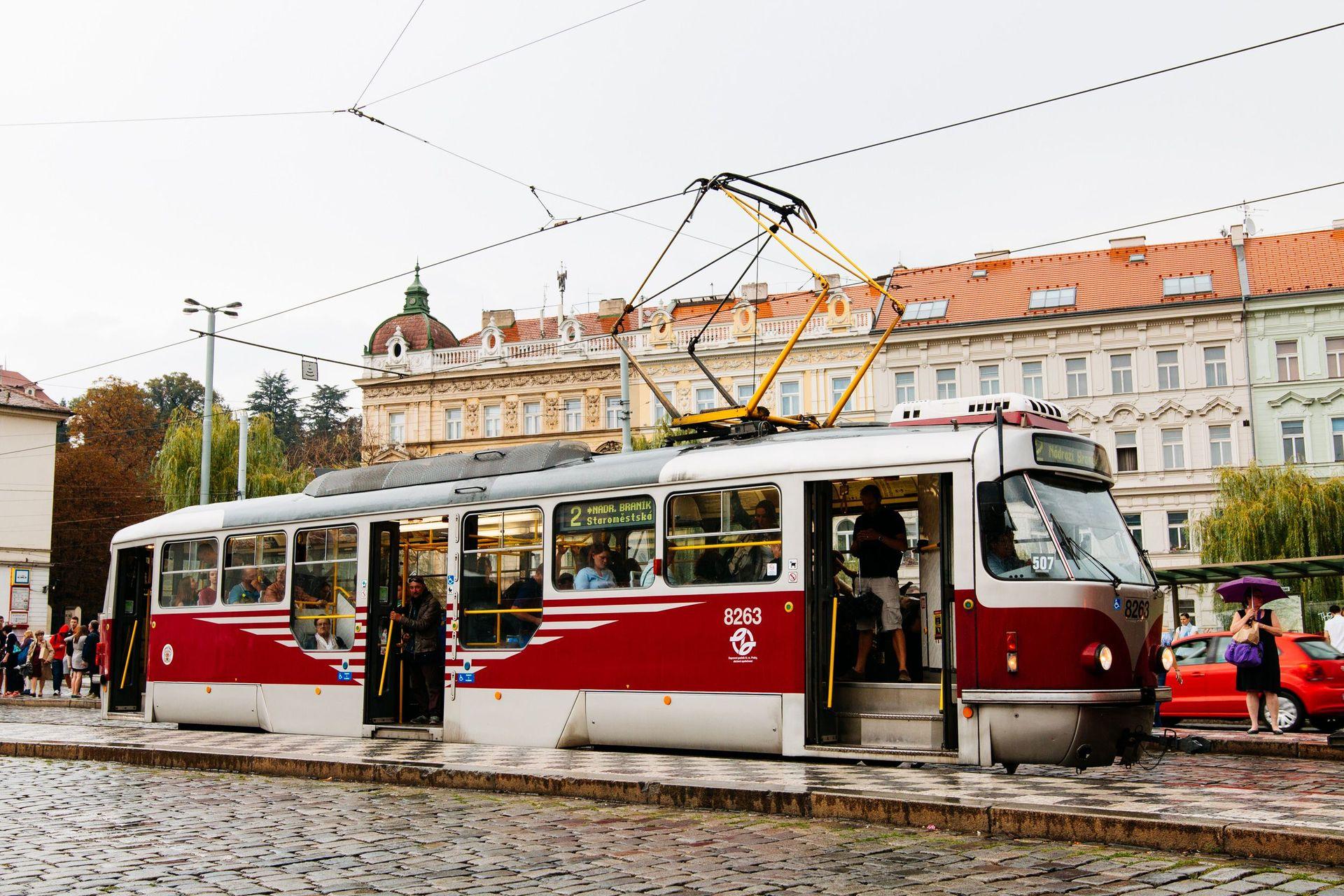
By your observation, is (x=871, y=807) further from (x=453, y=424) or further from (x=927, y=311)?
(x=453, y=424)

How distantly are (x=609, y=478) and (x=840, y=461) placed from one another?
2.62 metres

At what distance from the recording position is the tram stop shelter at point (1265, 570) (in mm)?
20688

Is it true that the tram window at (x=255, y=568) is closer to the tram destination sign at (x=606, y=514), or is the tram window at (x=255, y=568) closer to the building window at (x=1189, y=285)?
the tram destination sign at (x=606, y=514)

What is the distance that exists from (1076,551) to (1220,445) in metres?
43.3

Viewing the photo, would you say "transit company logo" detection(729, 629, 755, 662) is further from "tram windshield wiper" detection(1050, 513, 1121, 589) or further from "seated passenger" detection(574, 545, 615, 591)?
"tram windshield wiper" detection(1050, 513, 1121, 589)

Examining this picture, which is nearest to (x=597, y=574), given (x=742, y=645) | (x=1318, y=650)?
(x=742, y=645)

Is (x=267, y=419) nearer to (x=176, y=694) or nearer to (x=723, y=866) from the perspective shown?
(x=176, y=694)

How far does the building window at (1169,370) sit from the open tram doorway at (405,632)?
41568 millimetres

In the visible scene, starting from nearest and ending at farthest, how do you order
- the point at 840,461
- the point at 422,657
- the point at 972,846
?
the point at 972,846 < the point at 840,461 < the point at 422,657

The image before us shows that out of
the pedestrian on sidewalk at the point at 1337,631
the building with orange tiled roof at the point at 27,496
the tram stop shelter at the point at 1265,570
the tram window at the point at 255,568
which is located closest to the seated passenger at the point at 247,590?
the tram window at the point at 255,568

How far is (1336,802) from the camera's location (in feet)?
29.5

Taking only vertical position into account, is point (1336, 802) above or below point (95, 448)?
below

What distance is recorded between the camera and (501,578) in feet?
47.8

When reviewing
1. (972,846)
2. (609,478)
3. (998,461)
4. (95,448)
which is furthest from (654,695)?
(95,448)
